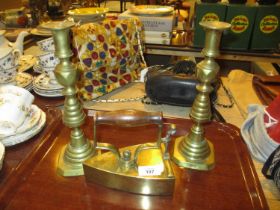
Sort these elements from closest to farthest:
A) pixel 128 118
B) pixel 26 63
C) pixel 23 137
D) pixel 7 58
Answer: pixel 128 118 → pixel 23 137 → pixel 7 58 → pixel 26 63

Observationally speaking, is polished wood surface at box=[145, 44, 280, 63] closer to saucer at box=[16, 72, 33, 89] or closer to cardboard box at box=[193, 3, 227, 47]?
cardboard box at box=[193, 3, 227, 47]

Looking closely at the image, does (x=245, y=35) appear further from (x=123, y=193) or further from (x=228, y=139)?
(x=123, y=193)

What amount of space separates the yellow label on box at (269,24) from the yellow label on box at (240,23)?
0.18 feet

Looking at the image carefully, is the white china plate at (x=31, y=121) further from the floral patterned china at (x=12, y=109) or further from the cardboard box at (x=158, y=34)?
the cardboard box at (x=158, y=34)

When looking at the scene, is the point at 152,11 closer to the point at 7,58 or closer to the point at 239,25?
the point at 239,25

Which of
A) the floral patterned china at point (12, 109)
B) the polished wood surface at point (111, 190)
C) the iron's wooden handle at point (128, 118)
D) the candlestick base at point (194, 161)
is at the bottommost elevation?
the polished wood surface at point (111, 190)

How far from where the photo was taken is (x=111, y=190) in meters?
0.43

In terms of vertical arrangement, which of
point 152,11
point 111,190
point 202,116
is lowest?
point 111,190

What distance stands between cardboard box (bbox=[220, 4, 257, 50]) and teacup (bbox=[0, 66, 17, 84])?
68cm

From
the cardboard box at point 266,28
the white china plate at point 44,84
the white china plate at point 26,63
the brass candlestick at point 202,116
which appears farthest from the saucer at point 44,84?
the cardboard box at point 266,28

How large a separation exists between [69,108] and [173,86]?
12.9 inches

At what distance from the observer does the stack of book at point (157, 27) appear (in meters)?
0.98

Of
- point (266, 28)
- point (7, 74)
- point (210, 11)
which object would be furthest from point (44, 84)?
point (266, 28)

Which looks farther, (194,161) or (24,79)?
(24,79)
